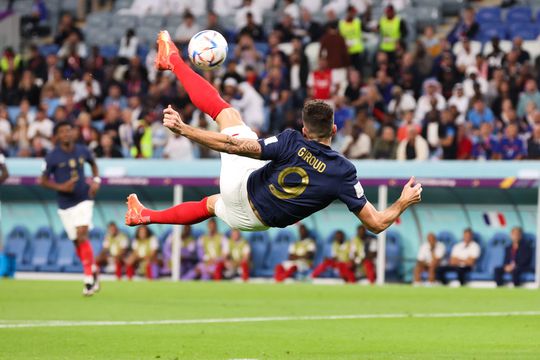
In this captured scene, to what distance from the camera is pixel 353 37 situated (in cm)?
2700

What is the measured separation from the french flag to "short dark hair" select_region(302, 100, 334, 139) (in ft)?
45.0

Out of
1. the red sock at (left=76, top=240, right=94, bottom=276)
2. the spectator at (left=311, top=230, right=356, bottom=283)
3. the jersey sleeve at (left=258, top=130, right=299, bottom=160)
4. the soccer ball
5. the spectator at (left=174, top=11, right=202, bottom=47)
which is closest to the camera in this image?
the jersey sleeve at (left=258, top=130, right=299, bottom=160)

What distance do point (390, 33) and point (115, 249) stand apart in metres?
7.32

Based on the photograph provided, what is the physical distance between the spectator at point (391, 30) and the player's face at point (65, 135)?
10.1 meters

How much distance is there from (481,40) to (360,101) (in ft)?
10.5

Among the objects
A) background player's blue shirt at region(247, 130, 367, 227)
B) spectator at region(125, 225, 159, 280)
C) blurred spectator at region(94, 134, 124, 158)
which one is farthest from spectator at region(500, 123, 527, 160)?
background player's blue shirt at region(247, 130, 367, 227)

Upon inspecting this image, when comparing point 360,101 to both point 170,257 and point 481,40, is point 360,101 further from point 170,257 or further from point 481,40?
point 170,257

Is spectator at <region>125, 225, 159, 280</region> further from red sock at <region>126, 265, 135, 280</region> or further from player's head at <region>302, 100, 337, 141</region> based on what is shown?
player's head at <region>302, 100, 337, 141</region>

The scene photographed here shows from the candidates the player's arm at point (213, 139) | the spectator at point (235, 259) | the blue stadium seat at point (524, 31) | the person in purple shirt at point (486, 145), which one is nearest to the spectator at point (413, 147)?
the person in purple shirt at point (486, 145)

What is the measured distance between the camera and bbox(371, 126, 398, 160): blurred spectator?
23859 mm

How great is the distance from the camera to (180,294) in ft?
61.9

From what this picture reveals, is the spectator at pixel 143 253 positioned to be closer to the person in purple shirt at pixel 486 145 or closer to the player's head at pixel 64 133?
the person in purple shirt at pixel 486 145

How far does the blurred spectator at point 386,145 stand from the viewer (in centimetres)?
2386

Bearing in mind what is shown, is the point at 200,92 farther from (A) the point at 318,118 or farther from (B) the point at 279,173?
(A) the point at 318,118
